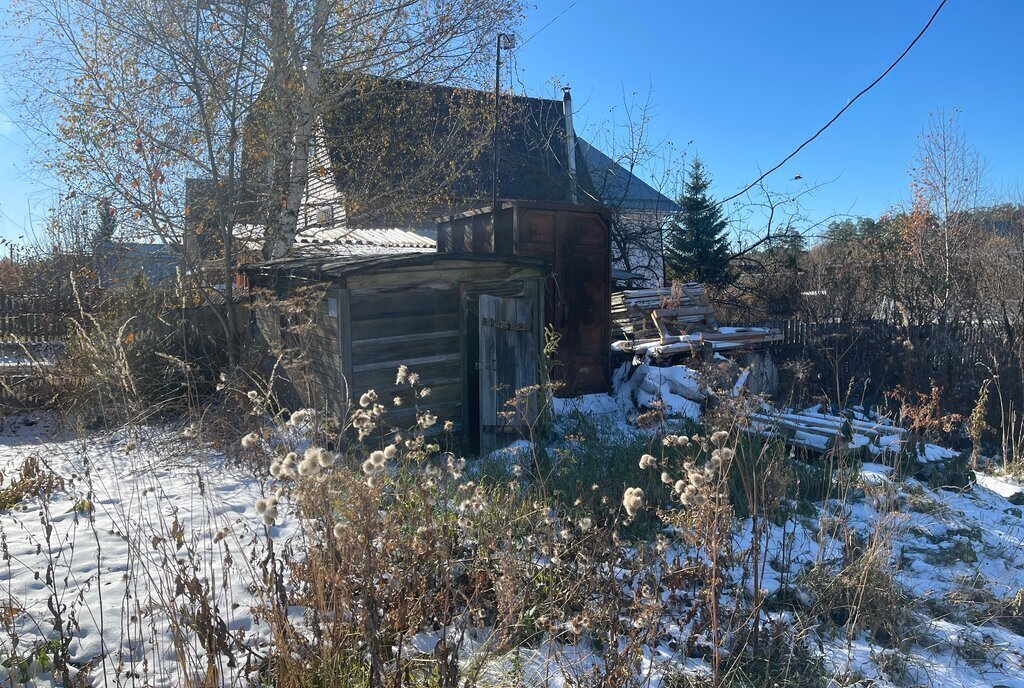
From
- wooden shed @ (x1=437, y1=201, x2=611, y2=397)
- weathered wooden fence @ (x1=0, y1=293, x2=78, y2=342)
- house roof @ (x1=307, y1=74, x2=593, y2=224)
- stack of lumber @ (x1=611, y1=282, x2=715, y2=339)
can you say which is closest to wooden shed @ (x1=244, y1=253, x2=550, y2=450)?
wooden shed @ (x1=437, y1=201, x2=611, y2=397)

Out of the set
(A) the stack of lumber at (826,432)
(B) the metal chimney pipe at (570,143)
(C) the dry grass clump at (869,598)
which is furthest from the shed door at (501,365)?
(B) the metal chimney pipe at (570,143)

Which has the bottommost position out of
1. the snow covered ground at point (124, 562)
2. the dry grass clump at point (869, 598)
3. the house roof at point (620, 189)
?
the dry grass clump at point (869, 598)

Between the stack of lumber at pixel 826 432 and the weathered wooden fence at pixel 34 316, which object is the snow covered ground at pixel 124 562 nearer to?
the weathered wooden fence at pixel 34 316

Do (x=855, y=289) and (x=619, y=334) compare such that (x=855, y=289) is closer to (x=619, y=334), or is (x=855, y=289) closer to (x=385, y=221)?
(x=619, y=334)

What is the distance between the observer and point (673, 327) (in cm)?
1043

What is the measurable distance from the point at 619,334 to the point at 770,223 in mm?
6648

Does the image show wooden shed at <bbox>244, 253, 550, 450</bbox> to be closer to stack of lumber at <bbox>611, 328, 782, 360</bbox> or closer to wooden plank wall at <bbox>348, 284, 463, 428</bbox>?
wooden plank wall at <bbox>348, 284, 463, 428</bbox>

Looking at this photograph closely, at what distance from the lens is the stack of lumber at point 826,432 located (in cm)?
637

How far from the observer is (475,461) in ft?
20.7

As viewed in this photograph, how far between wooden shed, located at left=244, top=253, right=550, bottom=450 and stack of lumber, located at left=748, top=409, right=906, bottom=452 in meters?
2.46

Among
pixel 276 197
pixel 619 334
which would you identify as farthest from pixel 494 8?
pixel 619 334

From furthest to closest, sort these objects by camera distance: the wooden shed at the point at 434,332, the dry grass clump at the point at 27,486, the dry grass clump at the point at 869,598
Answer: the wooden shed at the point at 434,332 < the dry grass clump at the point at 27,486 < the dry grass clump at the point at 869,598

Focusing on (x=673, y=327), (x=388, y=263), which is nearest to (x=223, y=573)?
(x=388, y=263)

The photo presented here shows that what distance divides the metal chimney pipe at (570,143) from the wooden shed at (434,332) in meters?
7.94
